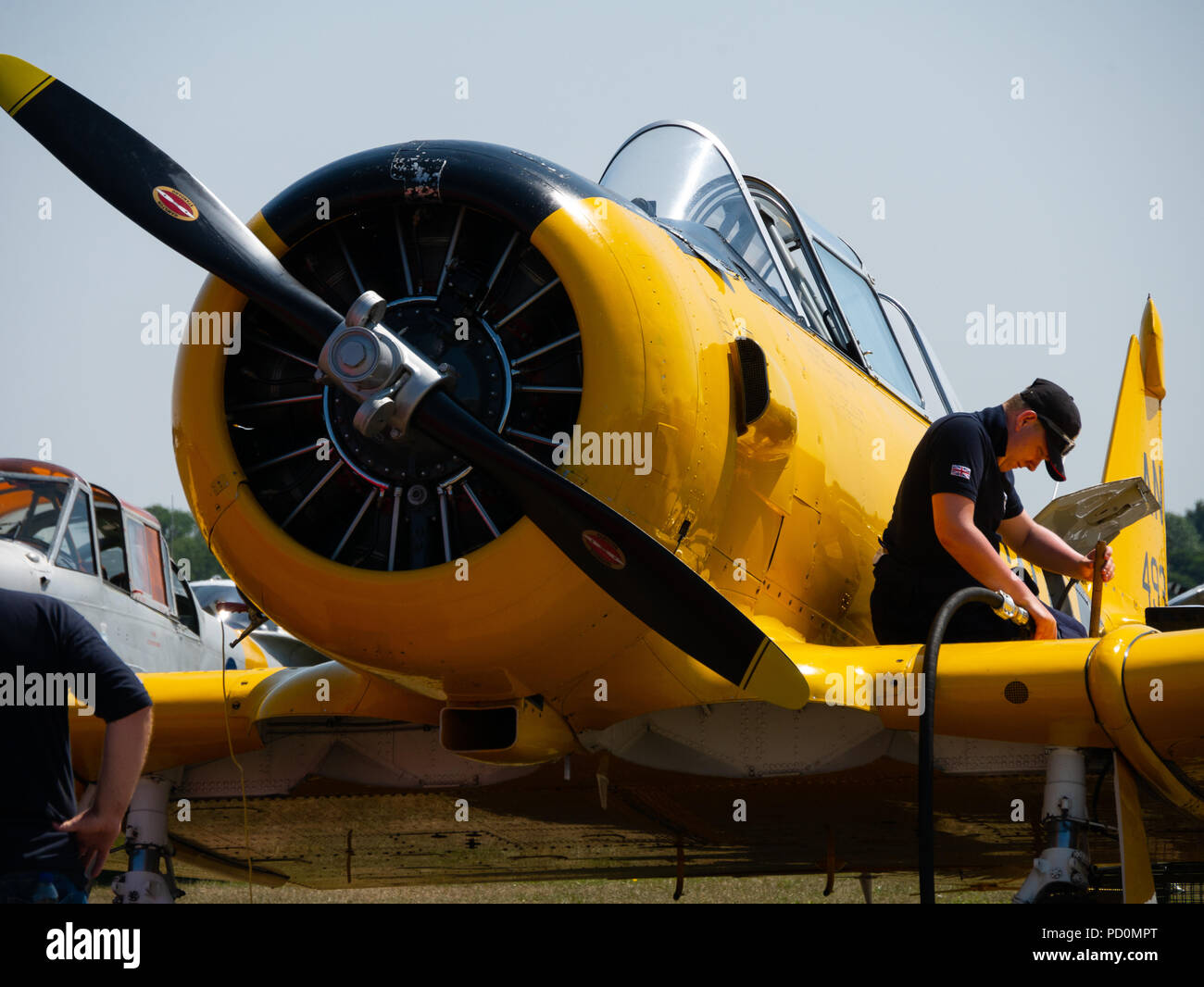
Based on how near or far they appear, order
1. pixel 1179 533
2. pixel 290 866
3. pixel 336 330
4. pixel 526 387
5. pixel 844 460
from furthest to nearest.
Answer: pixel 1179 533
pixel 290 866
pixel 844 460
pixel 526 387
pixel 336 330

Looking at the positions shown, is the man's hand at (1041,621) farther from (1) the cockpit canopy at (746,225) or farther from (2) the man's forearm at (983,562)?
(1) the cockpit canopy at (746,225)

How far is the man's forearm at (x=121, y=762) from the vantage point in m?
3.34

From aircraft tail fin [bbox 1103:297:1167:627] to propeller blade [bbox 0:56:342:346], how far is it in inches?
246

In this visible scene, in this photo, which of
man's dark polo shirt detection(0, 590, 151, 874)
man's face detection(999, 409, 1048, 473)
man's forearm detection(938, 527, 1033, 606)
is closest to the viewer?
man's dark polo shirt detection(0, 590, 151, 874)

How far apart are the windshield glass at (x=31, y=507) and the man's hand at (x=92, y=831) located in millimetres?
5461

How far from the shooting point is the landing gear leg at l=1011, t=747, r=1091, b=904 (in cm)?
413

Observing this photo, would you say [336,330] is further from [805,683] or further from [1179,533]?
[1179,533]

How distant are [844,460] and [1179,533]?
349 ft

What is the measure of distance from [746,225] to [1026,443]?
55.6 inches

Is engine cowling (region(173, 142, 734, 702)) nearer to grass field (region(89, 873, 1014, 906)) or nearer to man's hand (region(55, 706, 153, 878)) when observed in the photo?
man's hand (region(55, 706, 153, 878))

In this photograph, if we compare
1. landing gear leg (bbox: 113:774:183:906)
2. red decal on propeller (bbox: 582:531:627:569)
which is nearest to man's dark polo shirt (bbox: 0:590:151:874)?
red decal on propeller (bbox: 582:531:627:569)
